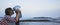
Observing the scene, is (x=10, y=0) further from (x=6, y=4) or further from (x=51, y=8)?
(x=51, y=8)

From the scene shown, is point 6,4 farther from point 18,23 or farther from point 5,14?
point 18,23

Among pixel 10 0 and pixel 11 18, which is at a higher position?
pixel 10 0

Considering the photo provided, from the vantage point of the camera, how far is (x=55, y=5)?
154 centimetres

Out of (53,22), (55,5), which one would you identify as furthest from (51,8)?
(53,22)

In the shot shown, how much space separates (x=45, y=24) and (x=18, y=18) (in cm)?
31

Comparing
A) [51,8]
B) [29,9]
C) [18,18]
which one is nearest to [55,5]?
[51,8]

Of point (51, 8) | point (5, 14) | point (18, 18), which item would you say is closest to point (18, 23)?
point (18, 18)

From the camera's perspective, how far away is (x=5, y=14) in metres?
1.57

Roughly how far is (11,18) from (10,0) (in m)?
0.21

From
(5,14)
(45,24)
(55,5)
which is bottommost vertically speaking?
(45,24)

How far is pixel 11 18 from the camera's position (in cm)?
155

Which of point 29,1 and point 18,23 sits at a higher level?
point 29,1

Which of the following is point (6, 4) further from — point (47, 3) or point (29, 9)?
point (47, 3)

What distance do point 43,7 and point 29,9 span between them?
0.16m
